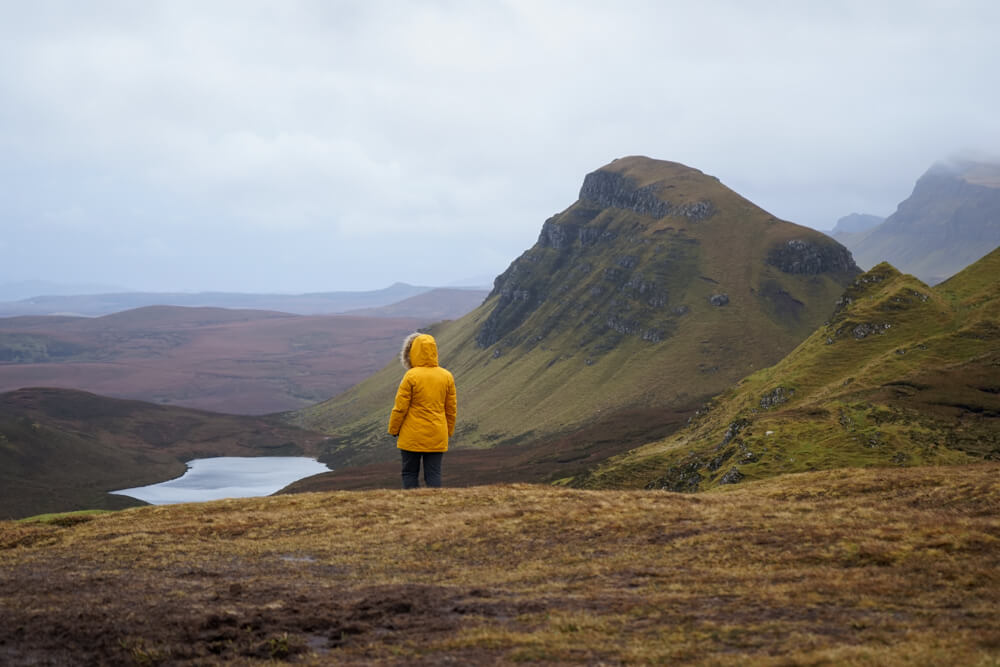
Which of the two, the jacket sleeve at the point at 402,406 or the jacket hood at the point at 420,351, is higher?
the jacket hood at the point at 420,351

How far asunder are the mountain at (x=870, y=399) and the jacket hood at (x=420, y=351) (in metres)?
26.3

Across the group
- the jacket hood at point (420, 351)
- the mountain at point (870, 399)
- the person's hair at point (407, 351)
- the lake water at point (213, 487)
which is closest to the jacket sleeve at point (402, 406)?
the jacket hood at point (420, 351)

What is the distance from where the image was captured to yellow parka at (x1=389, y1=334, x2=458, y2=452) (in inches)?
1071

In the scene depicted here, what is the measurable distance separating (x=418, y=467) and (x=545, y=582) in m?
12.1

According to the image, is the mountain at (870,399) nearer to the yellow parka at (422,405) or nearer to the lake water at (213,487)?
the yellow parka at (422,405)

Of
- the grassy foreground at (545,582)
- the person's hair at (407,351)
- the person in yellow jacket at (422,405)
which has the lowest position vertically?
the grassy foreground at (545,582)

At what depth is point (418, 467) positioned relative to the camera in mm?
28016

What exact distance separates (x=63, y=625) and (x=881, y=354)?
228 ft

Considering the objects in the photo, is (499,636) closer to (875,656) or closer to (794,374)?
(875,656)

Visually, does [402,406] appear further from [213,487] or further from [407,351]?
[213,487]

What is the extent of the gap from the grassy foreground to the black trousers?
205 centimetres

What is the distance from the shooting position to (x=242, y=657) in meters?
12.4

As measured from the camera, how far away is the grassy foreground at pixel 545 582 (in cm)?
1205

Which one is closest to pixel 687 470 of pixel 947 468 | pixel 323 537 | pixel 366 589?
pixel 947 468
